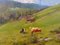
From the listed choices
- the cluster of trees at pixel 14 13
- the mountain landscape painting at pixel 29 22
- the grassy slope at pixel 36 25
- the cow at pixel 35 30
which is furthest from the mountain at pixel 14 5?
the cow at pixel 35 30

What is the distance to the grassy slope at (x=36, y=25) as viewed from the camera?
8.51 m

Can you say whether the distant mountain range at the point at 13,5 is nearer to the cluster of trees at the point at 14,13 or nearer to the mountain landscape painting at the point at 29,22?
the mountain landscape painting at the point at 29,22

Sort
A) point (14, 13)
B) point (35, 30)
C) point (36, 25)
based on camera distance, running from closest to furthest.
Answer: point (35, 30)
point (36, 25)
point (14, 13)

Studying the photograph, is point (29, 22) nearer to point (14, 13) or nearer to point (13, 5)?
point (14, 13)

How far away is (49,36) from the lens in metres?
8.38

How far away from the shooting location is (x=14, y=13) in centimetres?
973

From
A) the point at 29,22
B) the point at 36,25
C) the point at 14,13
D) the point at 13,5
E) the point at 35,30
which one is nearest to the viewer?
the point at 35,30

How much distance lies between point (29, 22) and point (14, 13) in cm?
96

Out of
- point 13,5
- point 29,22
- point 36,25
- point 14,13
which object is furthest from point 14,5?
point 36,25

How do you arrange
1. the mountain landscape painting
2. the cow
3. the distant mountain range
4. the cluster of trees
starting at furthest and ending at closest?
1. the distant mountain range
2. the cluster of trees
3. the cow
4. the mountain landscape painting

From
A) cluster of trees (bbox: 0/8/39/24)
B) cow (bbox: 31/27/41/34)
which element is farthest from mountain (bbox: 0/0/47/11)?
cow (bbox: 31/27/41/34)

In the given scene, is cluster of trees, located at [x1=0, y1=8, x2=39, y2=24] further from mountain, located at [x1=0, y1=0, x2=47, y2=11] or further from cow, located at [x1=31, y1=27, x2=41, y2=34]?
cow, located at [x1=31, y1=27, x2=41, y2=34]

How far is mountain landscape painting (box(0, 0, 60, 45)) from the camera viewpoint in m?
8.23

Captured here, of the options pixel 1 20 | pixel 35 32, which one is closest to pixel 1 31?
pixel 1 20
